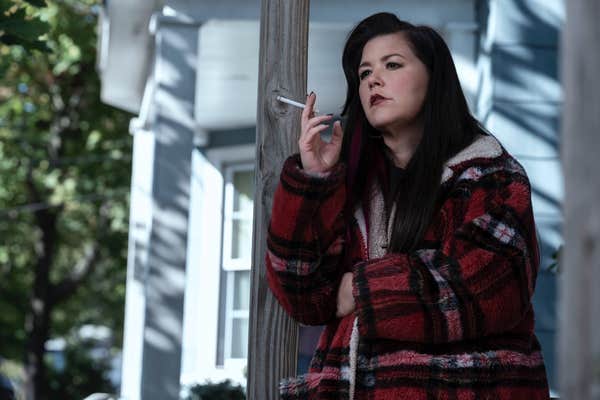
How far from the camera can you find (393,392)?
227 centimetres

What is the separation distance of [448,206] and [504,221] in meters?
0.16

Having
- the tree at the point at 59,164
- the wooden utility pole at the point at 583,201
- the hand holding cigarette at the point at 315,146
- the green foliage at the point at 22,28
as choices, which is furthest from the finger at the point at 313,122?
the tree at the point at 59,164

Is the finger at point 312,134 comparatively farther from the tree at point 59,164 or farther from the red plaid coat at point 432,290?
the tree at point 59,164

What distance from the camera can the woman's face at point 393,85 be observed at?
8.36 feet

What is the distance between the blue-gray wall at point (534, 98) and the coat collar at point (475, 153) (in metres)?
2.97

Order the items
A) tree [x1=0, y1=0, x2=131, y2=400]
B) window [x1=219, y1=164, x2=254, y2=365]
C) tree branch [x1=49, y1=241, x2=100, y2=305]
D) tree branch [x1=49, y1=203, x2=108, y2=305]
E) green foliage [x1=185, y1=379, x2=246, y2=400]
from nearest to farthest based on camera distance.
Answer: green foliage [x1=185, y1=379, x2=246, y2=400]
window [x1=219, y1=164, x2=254, y2=365]
tree [x1=0, y1=0, x2=131, y2=400]
tree branch [x1=49, y1=203, x2=108, y2=305]
tree branch [x1=49, y1=241, x2=100, y2=305]

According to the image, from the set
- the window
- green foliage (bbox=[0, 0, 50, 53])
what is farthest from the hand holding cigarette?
the window

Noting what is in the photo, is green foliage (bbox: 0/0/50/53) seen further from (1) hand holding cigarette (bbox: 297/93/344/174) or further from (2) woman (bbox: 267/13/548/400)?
(1) hand holding cigarette (bbox: 297/93/344/174)

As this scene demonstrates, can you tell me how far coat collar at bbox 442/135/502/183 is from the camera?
243 cm

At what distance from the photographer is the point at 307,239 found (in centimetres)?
239

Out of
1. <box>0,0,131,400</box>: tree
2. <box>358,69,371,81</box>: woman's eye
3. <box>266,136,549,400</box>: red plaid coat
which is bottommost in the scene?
<box>266,136,549,400</box>: red plaid coat

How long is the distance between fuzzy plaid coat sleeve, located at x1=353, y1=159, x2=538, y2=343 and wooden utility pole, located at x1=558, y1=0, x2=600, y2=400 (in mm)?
962

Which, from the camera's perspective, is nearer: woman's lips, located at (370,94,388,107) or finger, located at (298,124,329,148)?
finger, located at (298,124,329,148)

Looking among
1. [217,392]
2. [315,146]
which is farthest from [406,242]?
[217,392]
